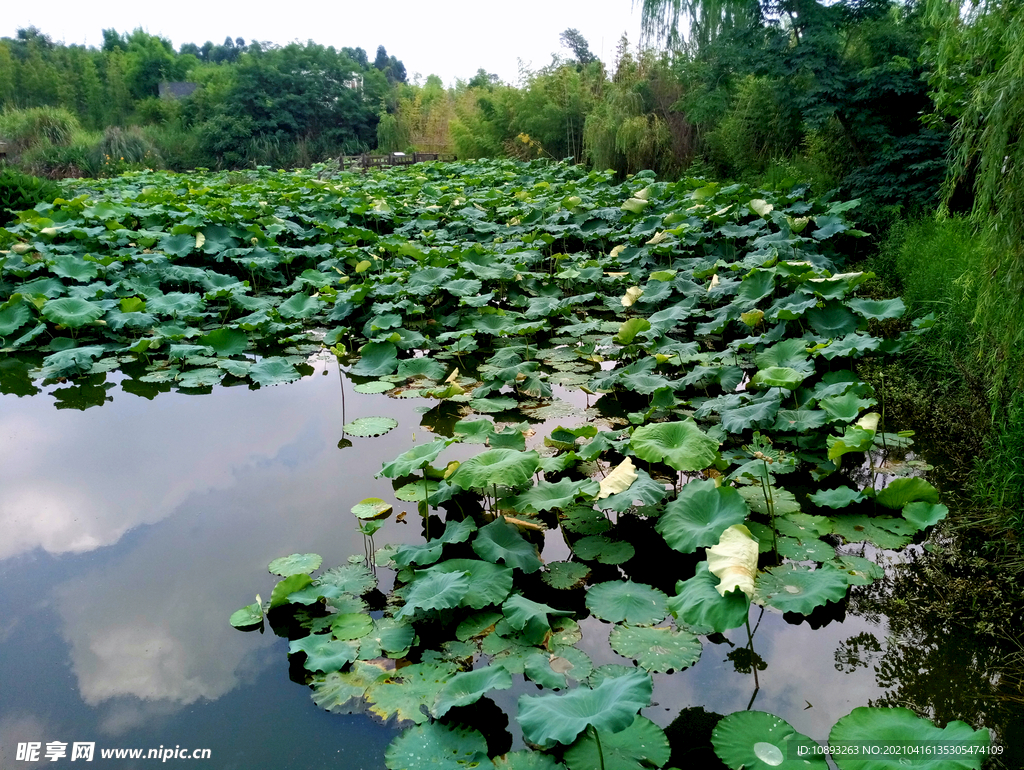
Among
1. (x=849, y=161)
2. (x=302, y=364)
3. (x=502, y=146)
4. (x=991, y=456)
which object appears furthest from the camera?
(x=502, y=146)

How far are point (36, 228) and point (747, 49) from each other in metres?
6.26

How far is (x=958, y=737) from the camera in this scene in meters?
1.28

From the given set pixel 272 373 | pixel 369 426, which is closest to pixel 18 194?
pixel 272 373

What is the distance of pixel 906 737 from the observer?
1351mm

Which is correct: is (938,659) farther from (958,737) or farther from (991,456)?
(991,456)

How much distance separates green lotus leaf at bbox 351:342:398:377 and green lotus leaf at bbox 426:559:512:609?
2.02 metres

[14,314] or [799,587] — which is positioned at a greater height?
[14,314]

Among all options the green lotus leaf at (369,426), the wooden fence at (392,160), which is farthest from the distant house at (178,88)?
the green lotus leaf at (369,426)

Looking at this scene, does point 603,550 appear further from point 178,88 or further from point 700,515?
point 178,88

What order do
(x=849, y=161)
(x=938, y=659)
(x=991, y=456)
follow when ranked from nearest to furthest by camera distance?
(x=938, y=659), (x=991, y=456), (x=849, y=161)

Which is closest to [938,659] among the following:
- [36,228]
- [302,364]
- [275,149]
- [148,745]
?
[148,745]

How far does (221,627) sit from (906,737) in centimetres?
180

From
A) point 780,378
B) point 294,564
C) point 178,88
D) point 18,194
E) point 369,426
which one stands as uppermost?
point 178,88

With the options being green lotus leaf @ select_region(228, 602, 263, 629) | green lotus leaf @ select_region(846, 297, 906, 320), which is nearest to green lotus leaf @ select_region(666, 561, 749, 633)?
green lotus leaf @ select_region(228, 602, 263, 629)
